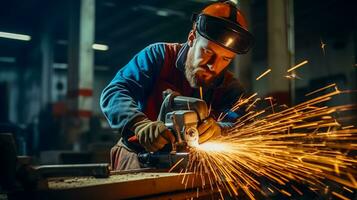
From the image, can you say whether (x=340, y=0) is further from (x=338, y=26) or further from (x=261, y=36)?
(x=261, y=36)

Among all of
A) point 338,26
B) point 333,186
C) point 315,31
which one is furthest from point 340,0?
point 333,186

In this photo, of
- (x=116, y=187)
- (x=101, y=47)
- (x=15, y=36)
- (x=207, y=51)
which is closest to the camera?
(x=116, y=187)

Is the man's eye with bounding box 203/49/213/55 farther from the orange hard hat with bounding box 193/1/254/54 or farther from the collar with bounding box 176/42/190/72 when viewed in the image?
the collar with bounding box 176/42/190/72

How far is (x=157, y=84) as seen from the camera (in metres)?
3.04

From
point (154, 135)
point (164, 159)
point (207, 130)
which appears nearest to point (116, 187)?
point (154, 135)

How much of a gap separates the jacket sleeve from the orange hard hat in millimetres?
420

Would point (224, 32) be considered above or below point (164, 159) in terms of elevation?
above

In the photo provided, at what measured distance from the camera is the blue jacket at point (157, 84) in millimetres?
2830

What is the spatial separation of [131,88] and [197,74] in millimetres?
468

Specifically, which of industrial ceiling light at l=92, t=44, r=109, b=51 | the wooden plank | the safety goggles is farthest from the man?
industrial ceiling light at l=92, t=44, r=109, b=51

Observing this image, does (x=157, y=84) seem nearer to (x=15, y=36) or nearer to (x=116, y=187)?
(x=116, y=187)

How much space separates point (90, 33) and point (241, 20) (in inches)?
193

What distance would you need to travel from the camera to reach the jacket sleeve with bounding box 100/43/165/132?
8.48 feet

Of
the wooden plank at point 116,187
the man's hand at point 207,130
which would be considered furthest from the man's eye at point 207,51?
the wooden plank at point 116,187
